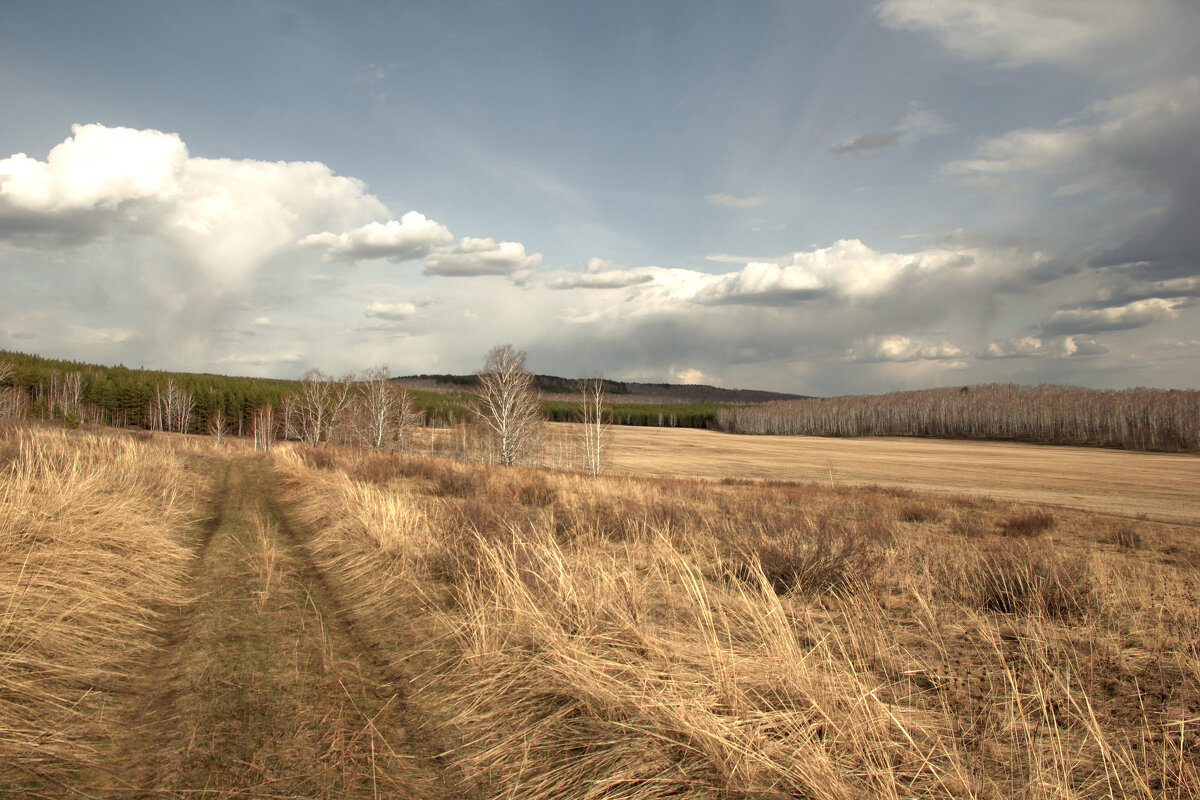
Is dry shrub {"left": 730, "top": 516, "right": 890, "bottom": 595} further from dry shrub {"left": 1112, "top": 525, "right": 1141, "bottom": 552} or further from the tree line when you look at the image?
the tree line

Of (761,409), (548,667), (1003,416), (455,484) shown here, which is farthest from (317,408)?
(1003,416)

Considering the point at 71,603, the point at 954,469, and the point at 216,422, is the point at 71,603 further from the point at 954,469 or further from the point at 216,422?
the point at 216,422

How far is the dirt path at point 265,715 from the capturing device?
3.23 metres

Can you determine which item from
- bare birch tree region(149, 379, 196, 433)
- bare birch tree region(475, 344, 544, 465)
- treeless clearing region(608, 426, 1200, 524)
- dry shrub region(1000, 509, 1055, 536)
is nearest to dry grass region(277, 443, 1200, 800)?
dry shrub region(1000, 509, 1055, 536)

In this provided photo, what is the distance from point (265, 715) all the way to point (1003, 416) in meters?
150

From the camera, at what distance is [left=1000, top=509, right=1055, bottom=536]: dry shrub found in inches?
658

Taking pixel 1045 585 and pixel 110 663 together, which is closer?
pixel 110 663

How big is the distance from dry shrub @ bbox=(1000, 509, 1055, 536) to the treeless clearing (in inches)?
593

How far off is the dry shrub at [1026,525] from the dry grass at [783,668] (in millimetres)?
10033

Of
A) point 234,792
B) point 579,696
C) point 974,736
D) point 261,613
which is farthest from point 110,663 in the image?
point 974,736

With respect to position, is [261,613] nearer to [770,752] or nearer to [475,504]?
[475,504]

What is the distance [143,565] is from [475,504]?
426 cm

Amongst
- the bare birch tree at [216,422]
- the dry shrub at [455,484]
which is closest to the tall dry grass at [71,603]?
the dry shrub at [455,484]

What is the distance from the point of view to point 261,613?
6.00 meters
